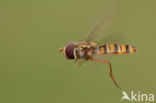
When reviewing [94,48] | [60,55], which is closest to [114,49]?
[94,48]

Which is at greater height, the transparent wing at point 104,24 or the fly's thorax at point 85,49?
the transparent wing at point 104,24

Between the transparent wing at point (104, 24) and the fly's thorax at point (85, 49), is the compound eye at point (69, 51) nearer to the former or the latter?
the fly's thorax at point (85, 49)

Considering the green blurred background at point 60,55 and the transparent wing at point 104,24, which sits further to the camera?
the green blurred background at point 60,55

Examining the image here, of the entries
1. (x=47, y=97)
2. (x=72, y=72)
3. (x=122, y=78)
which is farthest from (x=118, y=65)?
(x=47, y=97)

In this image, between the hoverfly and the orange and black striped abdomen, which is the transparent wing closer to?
the hoverfly

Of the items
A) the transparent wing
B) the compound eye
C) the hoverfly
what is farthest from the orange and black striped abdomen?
the compound eye

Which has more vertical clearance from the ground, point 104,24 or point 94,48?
point 104,24

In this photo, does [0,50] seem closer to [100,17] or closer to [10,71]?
[10,71]

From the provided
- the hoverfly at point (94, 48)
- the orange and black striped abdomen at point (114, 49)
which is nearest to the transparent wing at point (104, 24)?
the hoverfly at point (94, 48)

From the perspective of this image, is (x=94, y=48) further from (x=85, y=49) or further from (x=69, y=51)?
(x=69, y=51)

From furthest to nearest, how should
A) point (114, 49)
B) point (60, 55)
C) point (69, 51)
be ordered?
1. point (60, 55)
2. point (114, 49)
3. point (69, 51)
